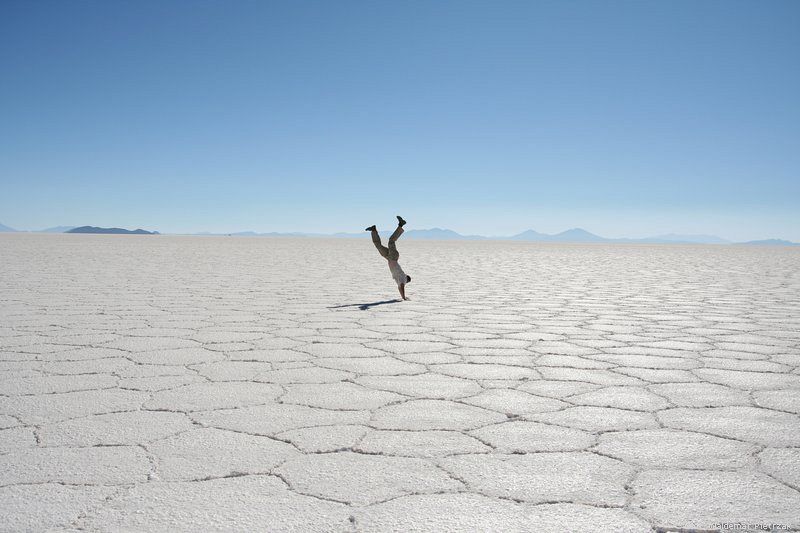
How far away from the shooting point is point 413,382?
7.70 ft

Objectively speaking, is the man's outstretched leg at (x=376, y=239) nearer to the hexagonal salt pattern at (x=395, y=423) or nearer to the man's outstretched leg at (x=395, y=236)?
the man's outstretched leg at (x=395, y=236)

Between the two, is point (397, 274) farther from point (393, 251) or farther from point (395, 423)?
point (395, 423)

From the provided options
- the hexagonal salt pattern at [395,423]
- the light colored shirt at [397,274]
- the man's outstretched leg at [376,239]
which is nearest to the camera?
the hexagonal salt pattern at [395,423]

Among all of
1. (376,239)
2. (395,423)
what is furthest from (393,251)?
(395,423)

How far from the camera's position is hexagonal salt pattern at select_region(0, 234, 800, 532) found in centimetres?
128

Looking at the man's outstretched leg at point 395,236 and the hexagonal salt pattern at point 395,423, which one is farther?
the man's outstretched leg at point 395,236

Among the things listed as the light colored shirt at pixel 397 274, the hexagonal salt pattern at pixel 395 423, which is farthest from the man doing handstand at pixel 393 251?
the hexagonal salt pattern at pixel 395 423

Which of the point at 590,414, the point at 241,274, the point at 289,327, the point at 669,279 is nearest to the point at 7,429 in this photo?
the point at 590,414

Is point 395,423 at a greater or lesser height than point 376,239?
lesser

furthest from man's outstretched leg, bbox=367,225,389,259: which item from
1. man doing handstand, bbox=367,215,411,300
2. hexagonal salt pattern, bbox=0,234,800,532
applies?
hexagonal salt pattern, bbox=0,234,800,532

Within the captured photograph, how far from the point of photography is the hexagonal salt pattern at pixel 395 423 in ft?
4.19

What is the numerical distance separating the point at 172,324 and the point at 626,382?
8.70ft

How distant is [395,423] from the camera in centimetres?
184

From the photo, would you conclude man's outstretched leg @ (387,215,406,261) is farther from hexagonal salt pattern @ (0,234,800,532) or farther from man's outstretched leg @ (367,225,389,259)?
→ hexagonal salt pattern @ (0,234,800,532)
